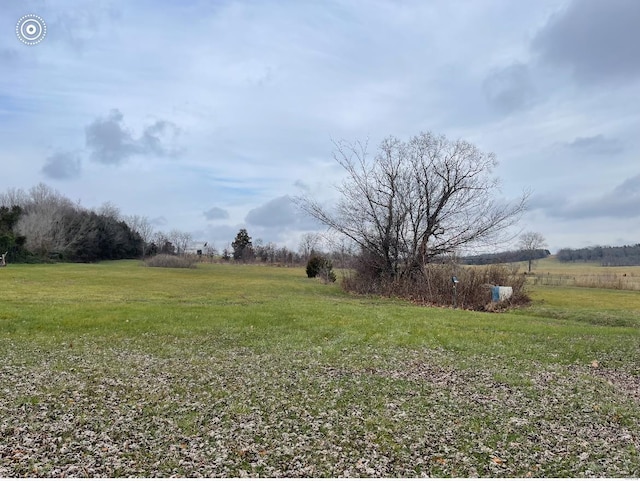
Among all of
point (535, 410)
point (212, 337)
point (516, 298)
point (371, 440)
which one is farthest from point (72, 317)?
point (516, 298)

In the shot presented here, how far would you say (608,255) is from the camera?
231 feet

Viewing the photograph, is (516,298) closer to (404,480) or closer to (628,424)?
(628,424)

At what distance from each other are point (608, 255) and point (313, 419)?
78823mm

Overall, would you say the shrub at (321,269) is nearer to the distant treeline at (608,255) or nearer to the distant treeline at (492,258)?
the distant treeline at (492,258)

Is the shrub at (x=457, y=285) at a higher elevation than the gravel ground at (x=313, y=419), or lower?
higher

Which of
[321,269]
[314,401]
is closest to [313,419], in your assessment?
[314,401]

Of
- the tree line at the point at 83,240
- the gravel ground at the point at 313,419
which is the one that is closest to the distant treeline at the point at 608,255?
the tree line at the point at 83,240

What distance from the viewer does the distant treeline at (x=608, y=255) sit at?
222ft

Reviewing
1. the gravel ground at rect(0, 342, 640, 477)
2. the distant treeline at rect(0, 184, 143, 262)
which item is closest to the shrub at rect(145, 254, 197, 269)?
the distant treeline at rect(0, 184, 143, 262)

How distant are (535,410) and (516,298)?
17.8 m

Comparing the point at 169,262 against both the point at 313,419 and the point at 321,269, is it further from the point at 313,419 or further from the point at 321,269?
the point at 313,419

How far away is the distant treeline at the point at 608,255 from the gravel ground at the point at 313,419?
7203cm

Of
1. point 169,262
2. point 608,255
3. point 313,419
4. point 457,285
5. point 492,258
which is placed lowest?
point 313,419

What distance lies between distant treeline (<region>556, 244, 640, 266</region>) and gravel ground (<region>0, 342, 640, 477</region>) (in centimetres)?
7203
